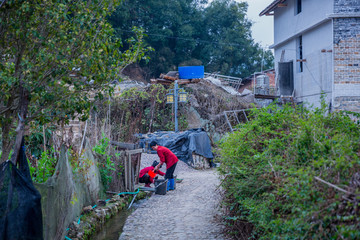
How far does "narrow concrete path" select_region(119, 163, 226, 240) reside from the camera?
705 centimetres

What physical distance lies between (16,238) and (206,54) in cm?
3483

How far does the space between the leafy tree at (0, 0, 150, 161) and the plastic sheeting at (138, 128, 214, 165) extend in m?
12.3

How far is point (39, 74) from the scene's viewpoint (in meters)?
4.93

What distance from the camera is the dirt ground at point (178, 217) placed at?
706 cm

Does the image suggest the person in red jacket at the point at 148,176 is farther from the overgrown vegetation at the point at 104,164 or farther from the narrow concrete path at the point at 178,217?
the overgrown vegetation at the point at 104,164

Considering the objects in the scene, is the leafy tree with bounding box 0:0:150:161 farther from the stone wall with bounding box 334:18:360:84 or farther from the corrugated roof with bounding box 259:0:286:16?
the corrugated roof with bounding box 259:0:286:16

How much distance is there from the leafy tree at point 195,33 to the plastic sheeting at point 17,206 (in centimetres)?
2766

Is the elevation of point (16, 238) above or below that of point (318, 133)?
below

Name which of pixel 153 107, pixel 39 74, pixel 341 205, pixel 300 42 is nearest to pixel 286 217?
pixel 341 205

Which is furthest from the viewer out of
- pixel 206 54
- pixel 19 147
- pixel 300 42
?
pixel 206 54

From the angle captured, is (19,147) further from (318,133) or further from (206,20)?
(206,20)

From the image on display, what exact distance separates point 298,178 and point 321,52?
14.7 meters

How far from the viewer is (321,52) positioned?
1702cm

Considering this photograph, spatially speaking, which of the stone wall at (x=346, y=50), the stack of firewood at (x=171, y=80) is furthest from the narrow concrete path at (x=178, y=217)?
the stack of firewood at (x=171, y=80)
